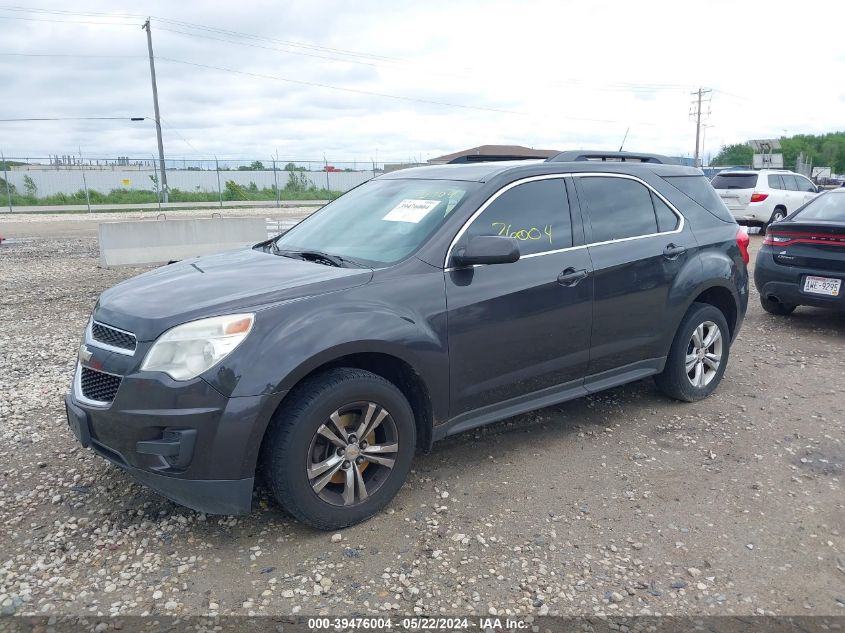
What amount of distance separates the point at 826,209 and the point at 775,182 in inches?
450

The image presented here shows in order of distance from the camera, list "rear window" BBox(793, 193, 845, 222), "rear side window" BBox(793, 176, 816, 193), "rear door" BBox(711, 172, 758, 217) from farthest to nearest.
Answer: "rear side window" BBox(793, 176, 816, 193) → "rear door" BBox(711, 172, 758, 217) → "rear window" BBox(793, 193, 845, 222)

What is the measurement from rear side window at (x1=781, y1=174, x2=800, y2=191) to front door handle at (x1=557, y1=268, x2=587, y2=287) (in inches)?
642

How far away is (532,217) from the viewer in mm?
4156

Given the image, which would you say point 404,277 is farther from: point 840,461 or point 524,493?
point 840,461

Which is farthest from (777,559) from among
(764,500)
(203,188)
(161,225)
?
(203,188)

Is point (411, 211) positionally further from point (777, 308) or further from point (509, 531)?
point (777, 308)

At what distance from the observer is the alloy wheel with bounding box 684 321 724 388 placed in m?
5.09

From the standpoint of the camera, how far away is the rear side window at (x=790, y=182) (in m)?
17.8

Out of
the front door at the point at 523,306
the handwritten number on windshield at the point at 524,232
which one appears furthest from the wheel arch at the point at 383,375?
the handwritten number on windshield at the point at 524,232

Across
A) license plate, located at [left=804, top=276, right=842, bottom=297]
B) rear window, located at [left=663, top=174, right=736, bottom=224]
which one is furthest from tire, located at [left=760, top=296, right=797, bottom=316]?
rear window, located at [left=663, top=174, right=736, bottom=224]

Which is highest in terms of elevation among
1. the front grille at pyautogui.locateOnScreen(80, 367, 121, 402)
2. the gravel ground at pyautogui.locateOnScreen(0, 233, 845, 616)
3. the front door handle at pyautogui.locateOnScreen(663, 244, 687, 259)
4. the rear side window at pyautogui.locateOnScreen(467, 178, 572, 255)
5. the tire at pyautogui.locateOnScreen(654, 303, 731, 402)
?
the rear side window at pyautogui.locateOnScreen(467, 178, 572, 255)

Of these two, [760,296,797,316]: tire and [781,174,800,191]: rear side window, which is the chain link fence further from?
[760,296,797,316]: tire

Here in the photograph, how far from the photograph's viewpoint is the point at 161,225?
11.7 meters

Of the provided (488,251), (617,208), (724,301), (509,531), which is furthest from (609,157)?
(509,531)
